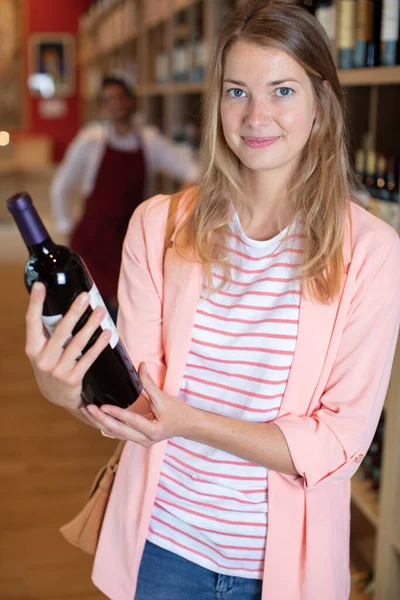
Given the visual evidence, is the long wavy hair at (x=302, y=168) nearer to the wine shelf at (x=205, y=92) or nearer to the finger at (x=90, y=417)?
the finger at (x=90, y=417)

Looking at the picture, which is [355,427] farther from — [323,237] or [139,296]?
[139,296]

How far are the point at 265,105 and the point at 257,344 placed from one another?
0.36m

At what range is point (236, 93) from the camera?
1.18m

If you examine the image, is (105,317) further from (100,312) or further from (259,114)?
(259,114)

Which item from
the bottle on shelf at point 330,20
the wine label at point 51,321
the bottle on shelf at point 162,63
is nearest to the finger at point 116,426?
the wine label at point 51,321

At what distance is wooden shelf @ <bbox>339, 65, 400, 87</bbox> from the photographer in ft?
5.67

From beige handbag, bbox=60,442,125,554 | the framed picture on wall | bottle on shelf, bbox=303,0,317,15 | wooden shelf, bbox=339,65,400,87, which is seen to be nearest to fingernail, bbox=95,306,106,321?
beige handbag, bbox=60,442,125,554

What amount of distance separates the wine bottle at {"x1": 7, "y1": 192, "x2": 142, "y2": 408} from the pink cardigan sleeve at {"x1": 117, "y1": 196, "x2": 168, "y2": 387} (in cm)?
17

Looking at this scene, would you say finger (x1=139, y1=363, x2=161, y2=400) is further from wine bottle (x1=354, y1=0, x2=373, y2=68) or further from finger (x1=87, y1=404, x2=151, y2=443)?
wine bottle (x1=354, y1=0, x2=373, y2=68)

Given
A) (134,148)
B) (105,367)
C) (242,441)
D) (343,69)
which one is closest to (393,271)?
(242,441)

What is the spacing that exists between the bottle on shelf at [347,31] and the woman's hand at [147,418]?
50.5 inches

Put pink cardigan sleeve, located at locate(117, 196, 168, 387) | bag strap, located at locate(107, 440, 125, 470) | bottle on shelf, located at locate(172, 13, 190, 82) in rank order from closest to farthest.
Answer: pink cardigan sleeve, located at locate(117, 196, 168, 387) → bag strap, located at locate(107, 440, 125, 470) → bottle on shelf, located at locate(172, 13, 190, 82)

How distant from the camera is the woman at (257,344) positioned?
1.14 m

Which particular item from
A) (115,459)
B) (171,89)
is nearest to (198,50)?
(171,89)
